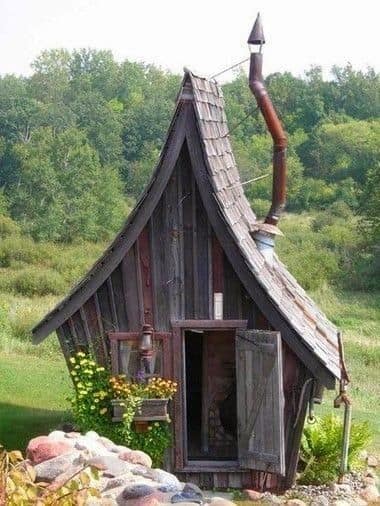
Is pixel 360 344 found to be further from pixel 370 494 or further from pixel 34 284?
pixel 370 494

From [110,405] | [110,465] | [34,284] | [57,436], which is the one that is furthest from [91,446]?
[34,284]

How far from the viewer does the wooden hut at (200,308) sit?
10.8 metres

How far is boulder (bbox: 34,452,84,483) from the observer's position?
796 cm

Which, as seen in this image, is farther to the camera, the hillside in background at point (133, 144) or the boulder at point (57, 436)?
the hillside in background at point (133, 144)

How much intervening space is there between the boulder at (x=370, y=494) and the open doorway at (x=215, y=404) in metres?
1.74

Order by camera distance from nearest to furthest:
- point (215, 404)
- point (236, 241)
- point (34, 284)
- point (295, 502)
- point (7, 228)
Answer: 1. point (295, 502)
2. point (236, 241)
3. point (215, 404)
4. point (34, 284)
5. point (7, 228)

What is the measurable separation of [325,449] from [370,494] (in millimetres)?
843

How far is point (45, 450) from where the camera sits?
8586mm

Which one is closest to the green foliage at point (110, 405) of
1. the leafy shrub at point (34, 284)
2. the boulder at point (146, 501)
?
the boulder at point (146, 501)

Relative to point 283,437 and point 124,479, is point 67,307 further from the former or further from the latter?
point 124,479

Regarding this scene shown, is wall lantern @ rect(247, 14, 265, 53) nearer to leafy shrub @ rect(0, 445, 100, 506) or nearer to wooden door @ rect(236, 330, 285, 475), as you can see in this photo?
wooden door @ rect(236, 330, 285, 475)

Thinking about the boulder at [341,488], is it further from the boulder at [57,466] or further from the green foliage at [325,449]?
the boulder at [57,466]

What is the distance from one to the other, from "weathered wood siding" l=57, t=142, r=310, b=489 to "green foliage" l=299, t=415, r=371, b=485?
0.49 meters

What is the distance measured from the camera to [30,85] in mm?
94875
